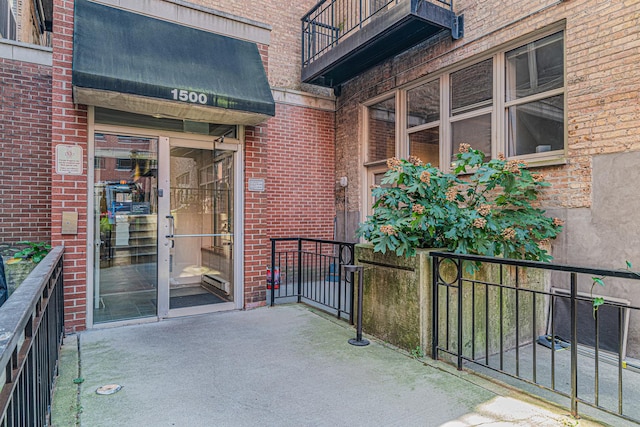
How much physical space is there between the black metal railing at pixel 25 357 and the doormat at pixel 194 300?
2173 millimetres

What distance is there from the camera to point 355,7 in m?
7.59

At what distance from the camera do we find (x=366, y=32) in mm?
6098

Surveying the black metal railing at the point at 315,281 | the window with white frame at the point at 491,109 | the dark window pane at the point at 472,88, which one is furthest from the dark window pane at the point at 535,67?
the black metal railing at the point at 315,281

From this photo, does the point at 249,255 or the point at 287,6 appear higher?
the point at 287,6

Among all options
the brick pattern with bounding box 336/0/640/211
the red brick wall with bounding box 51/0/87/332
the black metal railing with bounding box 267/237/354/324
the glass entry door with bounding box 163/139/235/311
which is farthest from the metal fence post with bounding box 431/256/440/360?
the red brick wall with bounding box 51/0/87/332

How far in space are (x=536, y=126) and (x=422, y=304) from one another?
305cm

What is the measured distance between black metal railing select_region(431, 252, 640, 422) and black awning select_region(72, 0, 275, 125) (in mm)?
2865

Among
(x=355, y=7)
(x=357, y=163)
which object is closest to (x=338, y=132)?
(x=357, y=163)

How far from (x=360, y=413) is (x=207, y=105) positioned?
333cm

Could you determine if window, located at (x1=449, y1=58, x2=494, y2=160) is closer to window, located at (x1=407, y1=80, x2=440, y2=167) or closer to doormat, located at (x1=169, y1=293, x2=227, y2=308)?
window, located at (x1=407, y1=80, x2=440, y2=167)

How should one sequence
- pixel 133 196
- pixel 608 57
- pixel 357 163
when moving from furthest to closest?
pixel 357 163 < pixel 133 196 < pixel 608 57

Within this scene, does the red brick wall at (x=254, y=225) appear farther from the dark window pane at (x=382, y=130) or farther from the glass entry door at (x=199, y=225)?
the dark window pane at (x=382, y=130)

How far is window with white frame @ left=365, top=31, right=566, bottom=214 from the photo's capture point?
478cm

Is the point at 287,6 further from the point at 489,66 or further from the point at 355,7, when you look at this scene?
the point at 489,66
